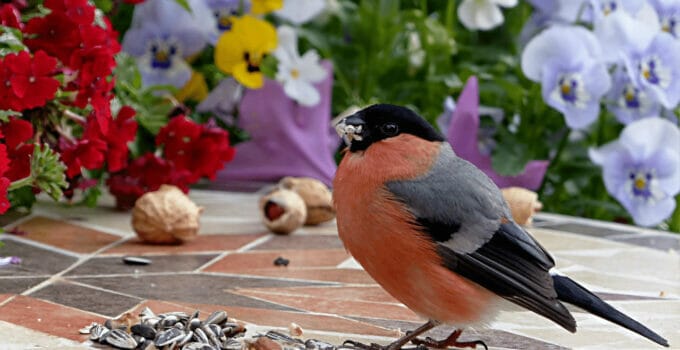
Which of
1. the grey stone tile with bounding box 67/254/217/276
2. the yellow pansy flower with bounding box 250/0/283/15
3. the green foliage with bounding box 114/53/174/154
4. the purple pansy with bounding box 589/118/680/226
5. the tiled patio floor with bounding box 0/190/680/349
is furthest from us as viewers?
the yellow pansy flower with bounding box 250/0/283/15

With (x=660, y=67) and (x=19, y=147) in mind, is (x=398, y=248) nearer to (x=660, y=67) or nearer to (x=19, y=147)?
(x=19, y=147)

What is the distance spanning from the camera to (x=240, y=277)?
1936 millimetres

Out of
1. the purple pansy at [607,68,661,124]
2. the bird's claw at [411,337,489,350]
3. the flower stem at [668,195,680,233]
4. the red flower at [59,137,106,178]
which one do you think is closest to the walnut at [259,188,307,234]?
the red flower at [59,137,106,178]

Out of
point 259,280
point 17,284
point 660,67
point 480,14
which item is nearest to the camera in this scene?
point 17,284

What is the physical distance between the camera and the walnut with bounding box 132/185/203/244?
2.12 meters

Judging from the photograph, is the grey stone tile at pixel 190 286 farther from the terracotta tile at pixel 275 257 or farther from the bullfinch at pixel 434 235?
the bullfinch at pixel 434 235

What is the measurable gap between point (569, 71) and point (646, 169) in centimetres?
29

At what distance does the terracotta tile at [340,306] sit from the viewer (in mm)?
1726

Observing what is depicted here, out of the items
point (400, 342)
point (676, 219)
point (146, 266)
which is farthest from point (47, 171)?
point (676, 219)

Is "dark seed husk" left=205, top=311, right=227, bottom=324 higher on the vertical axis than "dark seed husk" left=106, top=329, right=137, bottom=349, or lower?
higher

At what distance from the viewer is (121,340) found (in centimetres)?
147

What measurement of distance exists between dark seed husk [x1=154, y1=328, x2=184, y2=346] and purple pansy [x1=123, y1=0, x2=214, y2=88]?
124cm

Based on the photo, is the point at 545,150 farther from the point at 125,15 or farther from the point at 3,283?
the point at 3,283

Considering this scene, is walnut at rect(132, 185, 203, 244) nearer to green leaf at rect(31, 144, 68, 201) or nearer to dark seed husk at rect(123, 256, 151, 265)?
dark seed husk at rect(123, 256, 151, 265)
